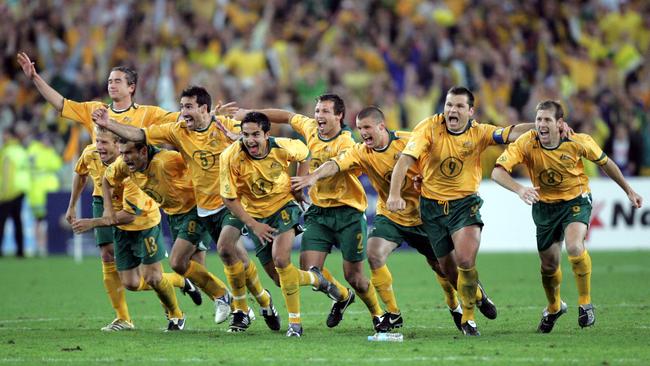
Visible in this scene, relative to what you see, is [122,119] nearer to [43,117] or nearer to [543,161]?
[543,161]

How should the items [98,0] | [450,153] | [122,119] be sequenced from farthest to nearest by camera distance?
[98,0], [122,119], [450,153]

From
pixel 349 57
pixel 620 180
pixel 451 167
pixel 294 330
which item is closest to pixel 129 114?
pixel 294 330

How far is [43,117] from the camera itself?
24328 millimetres

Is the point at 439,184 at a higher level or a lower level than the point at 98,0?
lower

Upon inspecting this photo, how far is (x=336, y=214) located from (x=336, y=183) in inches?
12.9

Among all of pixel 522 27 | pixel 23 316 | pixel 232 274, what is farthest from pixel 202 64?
pixel 232 274

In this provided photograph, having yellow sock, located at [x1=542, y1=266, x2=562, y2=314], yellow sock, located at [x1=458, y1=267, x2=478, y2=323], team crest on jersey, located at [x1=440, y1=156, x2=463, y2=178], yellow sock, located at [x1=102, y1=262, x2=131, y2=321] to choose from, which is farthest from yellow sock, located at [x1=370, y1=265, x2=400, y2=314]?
yellow sock, located at [x1=102, y1=262, x2=131, y2=321]

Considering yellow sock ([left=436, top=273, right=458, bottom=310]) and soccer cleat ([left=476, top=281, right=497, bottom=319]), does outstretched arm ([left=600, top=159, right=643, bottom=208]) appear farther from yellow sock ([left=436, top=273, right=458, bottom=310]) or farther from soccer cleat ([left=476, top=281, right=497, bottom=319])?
yellow sock ([left=436, top=273, right=458, bottom=310])

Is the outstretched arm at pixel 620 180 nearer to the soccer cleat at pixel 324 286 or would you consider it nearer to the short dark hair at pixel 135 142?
the soccer cleat at pixel 324 286

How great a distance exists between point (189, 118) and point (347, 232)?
6.65 ft

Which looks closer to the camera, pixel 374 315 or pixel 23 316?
pixel 374 315

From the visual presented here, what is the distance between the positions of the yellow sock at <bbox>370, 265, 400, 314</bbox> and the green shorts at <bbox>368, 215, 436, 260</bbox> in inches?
13.5

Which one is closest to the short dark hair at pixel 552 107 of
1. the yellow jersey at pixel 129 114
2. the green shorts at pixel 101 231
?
the yellow jersey at pixel 129 114

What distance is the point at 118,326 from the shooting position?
1232 cm
